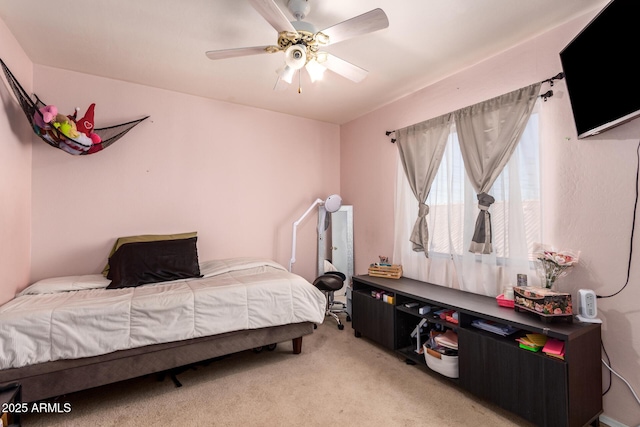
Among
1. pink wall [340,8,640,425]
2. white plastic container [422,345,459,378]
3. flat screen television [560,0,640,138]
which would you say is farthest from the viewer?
white plastic container [422,345,459,378]

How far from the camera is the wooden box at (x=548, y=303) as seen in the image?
1764mm

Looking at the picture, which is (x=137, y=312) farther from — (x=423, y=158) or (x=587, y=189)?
(x=587, y=189)

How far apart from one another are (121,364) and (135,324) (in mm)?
265

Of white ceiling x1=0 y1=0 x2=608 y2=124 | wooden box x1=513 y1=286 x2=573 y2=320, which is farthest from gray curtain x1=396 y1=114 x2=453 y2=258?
wooden box x1=513 y1=286 x2=573 y2=320

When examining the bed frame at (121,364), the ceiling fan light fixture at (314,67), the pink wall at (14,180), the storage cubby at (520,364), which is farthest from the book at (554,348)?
the pink wall at (14,180)

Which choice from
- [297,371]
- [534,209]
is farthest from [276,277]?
[534,209]

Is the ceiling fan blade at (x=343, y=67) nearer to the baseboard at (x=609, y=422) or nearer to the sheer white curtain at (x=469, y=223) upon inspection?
the sheer white curtain at (x=469, y=223)

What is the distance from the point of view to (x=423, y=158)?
294 cm

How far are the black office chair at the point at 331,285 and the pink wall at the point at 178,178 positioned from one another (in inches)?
17.5

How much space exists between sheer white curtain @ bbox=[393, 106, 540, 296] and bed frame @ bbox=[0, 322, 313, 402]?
5.15 feet

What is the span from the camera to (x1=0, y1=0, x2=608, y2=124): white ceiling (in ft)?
6.15

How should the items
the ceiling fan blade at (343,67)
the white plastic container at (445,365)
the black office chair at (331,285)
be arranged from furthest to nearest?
the black office chair at (331,285) < the white plastic container at (445,365) < the ceiling fan blade at (343,67)

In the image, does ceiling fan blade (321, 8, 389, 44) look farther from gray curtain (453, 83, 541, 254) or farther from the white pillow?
the white pillow

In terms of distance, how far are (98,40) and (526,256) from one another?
351 centimetres
